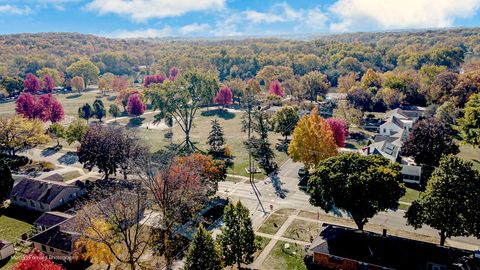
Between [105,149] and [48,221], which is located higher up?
[105,149]

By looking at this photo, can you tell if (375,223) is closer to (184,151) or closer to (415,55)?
(184,151)

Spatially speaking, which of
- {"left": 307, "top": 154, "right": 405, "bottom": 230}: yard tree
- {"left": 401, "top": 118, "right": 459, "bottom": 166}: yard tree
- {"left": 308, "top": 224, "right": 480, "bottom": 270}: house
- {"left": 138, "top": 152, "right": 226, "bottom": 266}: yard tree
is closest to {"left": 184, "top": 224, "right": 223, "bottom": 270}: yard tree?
{"left": 138, "top": 152, "right": 226, "bottom": 266}: yard tree

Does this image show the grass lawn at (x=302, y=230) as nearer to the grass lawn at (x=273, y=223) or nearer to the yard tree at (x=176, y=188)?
the grass lawn at (x=273, y=223)

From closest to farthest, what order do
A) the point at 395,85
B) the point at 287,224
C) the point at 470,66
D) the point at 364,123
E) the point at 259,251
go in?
the point at 259,251, the point at 287,224, the point at 364,123, the point at 395,85, the point at 470,66

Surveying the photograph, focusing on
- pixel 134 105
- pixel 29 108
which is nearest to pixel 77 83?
pixel 134 105

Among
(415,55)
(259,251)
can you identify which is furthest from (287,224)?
(415,55)

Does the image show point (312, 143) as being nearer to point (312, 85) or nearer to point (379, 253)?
point (379, 253)
